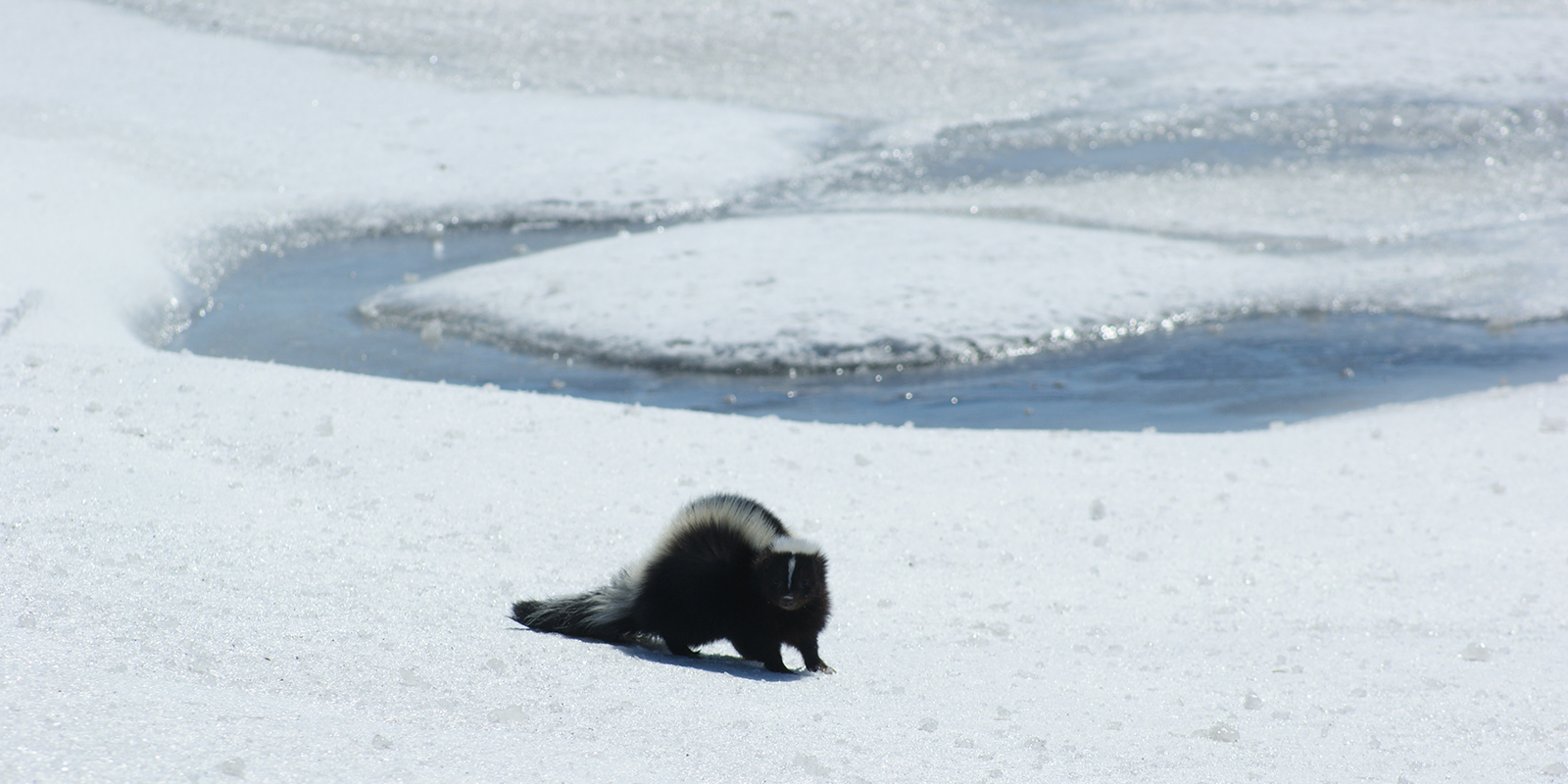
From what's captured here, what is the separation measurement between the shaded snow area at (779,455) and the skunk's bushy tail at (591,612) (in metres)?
0.12

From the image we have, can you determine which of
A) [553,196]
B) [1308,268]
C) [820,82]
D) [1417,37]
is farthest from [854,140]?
[1417,37]

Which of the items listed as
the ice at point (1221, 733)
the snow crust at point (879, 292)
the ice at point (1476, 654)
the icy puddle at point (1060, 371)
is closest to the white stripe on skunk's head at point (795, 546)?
the ice at point (1221, 733)

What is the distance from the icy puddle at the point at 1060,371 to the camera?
703cm

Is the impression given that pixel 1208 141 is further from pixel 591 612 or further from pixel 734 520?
pixel 591 612

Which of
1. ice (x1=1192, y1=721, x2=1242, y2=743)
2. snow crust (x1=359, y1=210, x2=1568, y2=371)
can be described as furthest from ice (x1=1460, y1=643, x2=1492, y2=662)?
snow crust (x1=359, y1=210, x2=1568, y2=371)

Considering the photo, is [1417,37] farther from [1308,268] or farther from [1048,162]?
[1308,268]

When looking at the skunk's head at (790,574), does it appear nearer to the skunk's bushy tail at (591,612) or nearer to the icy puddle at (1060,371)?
the skunk's bushy tail at (591,612)

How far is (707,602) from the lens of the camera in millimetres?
3307

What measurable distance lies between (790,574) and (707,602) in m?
0.28

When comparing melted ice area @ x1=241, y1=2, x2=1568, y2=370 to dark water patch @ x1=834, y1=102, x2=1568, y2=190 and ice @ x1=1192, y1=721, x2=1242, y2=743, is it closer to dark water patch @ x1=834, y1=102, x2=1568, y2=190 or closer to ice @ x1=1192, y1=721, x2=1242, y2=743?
dark water patch @ x1=834, y1=102, x2=1568, y2=190

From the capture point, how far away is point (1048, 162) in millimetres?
12391

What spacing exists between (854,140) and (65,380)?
9292 mm

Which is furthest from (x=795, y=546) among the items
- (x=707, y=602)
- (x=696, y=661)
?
(x=696, y=661)

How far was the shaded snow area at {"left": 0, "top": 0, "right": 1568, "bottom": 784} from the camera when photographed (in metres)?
2.57
